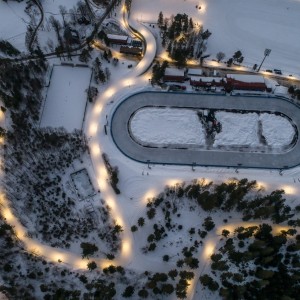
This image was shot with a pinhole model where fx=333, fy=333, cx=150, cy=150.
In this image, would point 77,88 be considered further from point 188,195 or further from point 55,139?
point 188,195

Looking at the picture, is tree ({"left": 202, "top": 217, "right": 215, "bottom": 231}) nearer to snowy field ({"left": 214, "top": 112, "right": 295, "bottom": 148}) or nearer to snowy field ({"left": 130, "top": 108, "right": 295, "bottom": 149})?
snowy field ({"left": 130, "top": 108, "right": 295, "bottom": 149})

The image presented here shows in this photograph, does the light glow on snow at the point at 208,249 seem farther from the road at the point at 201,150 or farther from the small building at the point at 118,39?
the small building at the point at 118,39

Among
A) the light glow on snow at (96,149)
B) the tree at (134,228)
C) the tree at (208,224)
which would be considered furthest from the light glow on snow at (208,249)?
the light glow on snow at (96,149)

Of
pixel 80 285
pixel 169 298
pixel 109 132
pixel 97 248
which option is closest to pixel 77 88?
pixel 109 132

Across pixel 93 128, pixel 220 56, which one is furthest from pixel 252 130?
pixel 93 128

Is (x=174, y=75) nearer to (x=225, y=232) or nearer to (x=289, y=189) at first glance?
(x=289, y=189)
